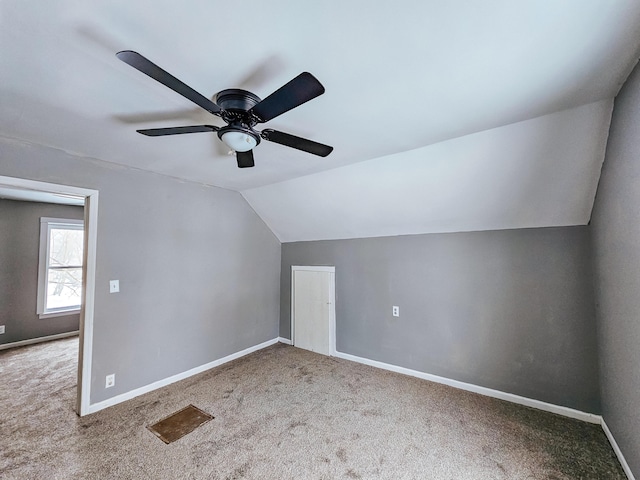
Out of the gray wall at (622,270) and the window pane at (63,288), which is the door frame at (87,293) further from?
the gray wall at (622,270)

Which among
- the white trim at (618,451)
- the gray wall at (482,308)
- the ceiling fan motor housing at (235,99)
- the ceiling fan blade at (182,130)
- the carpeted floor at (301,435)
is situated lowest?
the carpeted floor at (301,435)

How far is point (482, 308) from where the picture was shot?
2816 mm

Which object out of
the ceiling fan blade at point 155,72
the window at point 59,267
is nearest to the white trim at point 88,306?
the ceiling fan blade at point 155,72

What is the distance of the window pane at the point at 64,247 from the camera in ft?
15.6

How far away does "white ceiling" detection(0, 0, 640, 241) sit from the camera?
1100 mm

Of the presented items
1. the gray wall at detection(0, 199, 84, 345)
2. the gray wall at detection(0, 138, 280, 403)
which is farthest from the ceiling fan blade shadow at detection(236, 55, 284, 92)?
the gray wall at detection(0, 199, 84, 345)

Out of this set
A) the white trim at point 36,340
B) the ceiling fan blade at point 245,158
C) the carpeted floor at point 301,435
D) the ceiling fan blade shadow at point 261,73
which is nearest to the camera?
the ceiling fan blade shadow at point 261,73

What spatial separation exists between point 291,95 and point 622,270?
2.12 meters

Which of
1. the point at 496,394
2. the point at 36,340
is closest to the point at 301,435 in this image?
the point at 496,394

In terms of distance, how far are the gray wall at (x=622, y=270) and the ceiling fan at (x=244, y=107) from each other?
5.36 feet

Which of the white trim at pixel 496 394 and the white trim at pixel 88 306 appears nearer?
the white trim at pixel 496 394

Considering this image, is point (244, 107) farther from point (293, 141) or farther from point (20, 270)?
point (20, 270)

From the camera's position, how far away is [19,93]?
1.58 m

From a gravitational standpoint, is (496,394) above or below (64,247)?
below
